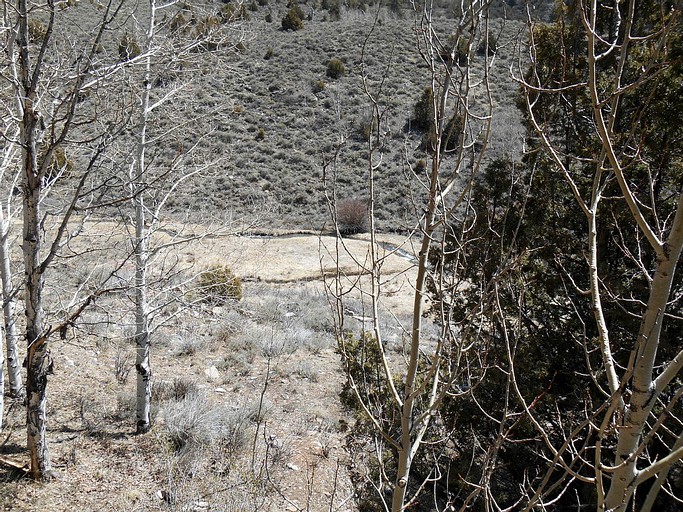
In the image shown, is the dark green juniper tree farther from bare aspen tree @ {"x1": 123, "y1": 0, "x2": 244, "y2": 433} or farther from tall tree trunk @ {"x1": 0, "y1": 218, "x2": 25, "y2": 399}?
tall tree trunk @ {"x1": 0, "y1": 218, "x2": 25, "y2": 399}

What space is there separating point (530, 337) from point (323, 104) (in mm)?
31363

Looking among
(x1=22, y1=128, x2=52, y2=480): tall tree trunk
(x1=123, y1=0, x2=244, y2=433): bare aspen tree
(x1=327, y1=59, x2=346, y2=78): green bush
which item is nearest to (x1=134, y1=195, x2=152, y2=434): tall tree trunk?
(x1=123, y1=0, x2=244, y2=433): bare aspen tree

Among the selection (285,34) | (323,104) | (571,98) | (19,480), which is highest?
(285,34)

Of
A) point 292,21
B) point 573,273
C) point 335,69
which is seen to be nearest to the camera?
point 573,273

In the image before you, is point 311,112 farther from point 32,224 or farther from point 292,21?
point 32,224

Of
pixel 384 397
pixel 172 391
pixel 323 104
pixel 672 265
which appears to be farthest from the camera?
pixel 323 104

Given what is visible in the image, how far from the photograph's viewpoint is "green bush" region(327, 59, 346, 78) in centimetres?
3678

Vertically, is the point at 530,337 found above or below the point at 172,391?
above

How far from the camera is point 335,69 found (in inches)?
1449

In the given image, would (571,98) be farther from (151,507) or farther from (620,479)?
(151,507)

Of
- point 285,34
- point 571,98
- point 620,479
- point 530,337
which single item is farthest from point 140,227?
point 285,34

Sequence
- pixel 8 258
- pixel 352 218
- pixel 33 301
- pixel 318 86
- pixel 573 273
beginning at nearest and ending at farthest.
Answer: pixel 33 301 → pixel 573 273 → pixel 8 258 → pixel 352 218 → pixel 318 86

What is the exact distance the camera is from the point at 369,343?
20.0 ft

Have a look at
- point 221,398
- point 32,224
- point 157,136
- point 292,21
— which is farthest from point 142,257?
point 292,21
